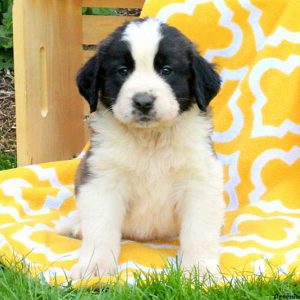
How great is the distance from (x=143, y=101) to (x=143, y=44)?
0.33 m

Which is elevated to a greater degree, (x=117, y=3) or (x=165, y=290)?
(x=117, y=3)

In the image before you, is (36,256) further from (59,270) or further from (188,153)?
(188,153)

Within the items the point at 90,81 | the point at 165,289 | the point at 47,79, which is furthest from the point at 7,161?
the point at 165,289

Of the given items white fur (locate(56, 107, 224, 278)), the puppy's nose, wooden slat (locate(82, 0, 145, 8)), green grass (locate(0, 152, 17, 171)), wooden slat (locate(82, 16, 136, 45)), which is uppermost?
wooden slat (locate(82, 0, 145, 8))

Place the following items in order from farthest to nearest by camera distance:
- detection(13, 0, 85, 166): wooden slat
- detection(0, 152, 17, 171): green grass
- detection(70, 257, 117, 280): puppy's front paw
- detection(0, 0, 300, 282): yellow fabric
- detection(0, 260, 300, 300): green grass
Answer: detection(0, 152, 17, 171): green grass → detection(13, 0, 85, 166): wooden slat → detection(0, 0, 300, 282): yellow fabric → detection(70, 257, 117, 280): puppy's front paw → detection(0, 260, 300, 300): green grass

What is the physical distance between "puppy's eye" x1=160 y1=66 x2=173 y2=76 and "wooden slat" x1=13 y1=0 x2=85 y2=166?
1.89 m

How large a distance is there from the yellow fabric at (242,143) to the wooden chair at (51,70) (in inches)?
14.3

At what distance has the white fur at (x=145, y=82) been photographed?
3693mm

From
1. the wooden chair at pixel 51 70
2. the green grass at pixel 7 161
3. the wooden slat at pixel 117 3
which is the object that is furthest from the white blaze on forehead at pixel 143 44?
the green grass at pixel 7 161

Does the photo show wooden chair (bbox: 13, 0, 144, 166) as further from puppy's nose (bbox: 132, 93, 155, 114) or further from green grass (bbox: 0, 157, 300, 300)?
green grass (bbox: 0, 157, 300, 300)

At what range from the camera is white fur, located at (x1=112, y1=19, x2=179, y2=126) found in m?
3.69

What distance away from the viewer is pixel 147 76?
148 inches

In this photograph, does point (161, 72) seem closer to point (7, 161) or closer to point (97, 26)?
point (97, 26)

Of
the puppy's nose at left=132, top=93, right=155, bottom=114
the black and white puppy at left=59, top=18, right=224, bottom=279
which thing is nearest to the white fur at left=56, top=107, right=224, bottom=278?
the black and white puppy at left=59, top=18, right=224, bottom=279
